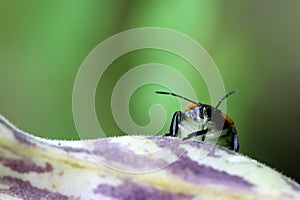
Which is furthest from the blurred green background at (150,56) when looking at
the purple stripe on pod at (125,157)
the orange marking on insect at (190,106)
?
the purple stripe on pod at (125,157)

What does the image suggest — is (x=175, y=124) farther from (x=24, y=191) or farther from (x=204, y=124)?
(x=24, y=191)

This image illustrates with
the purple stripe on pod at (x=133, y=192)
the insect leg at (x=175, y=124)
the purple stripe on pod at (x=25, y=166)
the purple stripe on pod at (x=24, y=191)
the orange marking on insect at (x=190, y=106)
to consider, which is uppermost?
the orange marking on insect at (x=190, y=106)

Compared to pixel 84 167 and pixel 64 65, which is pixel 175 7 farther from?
pixel 84 167

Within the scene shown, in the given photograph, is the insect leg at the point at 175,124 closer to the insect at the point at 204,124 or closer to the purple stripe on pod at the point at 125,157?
the insect at the point at 204,124

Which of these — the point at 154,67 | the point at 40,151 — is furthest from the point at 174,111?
the point at 40,151

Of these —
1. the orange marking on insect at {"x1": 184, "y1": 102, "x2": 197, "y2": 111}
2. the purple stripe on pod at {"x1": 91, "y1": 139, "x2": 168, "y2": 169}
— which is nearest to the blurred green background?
the orange marking on insect at {"x1": 184, "y1": 102, "x2": 197, "y2": 111}

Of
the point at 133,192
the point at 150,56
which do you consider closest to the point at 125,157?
the point at 133,192
